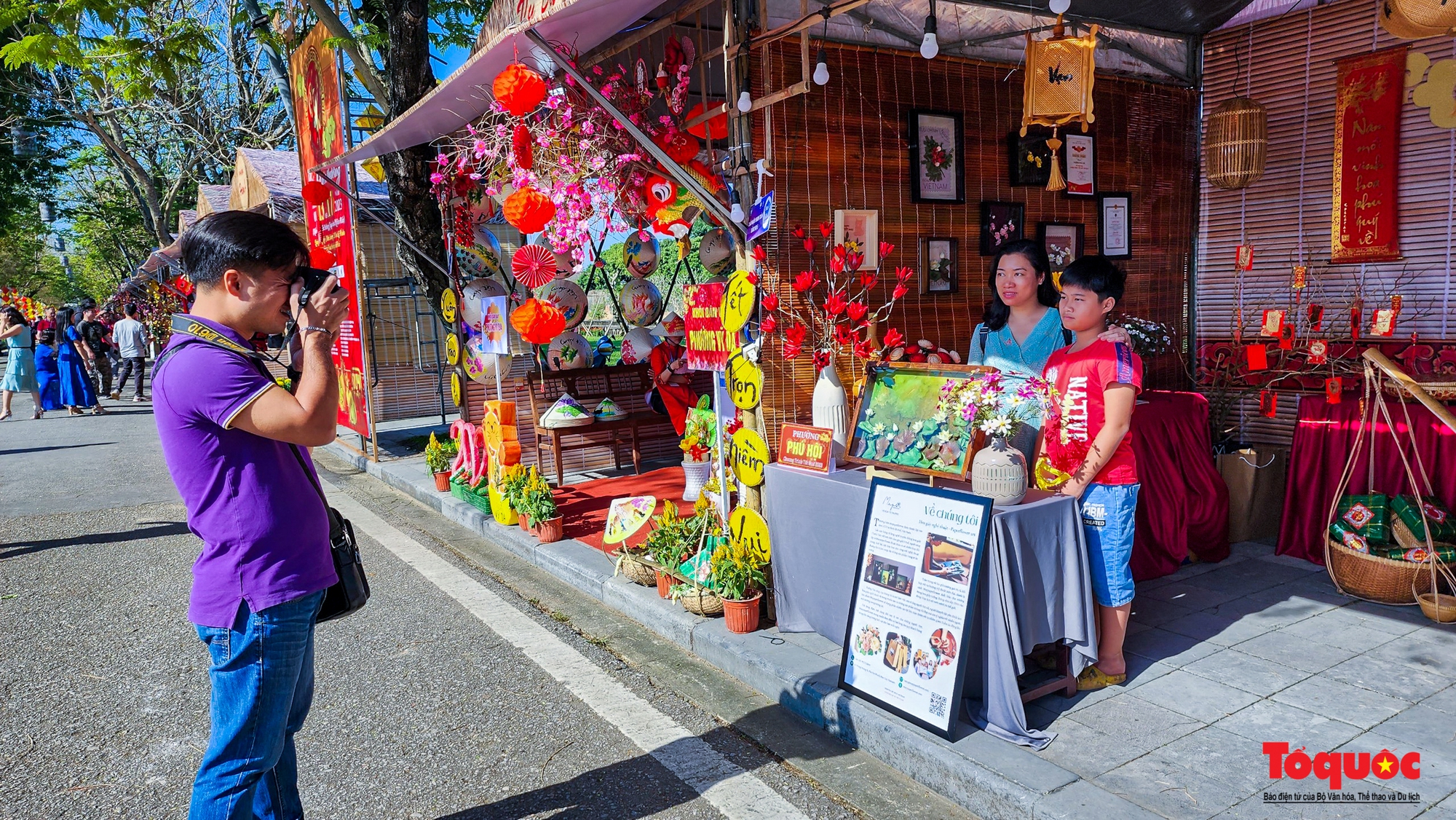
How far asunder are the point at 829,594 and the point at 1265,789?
71.9 inches

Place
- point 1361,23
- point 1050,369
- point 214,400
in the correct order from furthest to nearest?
1. point 1361,23
2. point 1050,369
3. point 214,400

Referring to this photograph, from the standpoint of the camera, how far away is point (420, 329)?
14.4 metres

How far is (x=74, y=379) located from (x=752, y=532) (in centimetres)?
1707

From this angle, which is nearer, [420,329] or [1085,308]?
[1085,308]

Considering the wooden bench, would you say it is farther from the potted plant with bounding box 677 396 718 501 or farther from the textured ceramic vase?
the textured ceramic vase

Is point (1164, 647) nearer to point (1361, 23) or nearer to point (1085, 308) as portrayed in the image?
point (1085, 308)

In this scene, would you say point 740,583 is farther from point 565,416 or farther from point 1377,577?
point 565,416

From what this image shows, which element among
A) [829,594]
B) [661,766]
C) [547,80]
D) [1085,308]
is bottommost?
[661,766]

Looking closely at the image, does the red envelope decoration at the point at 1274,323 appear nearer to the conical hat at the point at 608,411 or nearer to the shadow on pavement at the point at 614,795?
the shadow on pavement at the point at 614,795

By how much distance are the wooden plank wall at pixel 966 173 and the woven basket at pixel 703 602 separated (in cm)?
100

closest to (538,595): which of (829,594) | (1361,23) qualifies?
(829,594)

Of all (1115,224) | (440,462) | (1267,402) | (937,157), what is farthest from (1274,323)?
(440,462)

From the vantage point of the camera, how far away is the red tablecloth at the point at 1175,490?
4.99 meters

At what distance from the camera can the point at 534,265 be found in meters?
6.86
